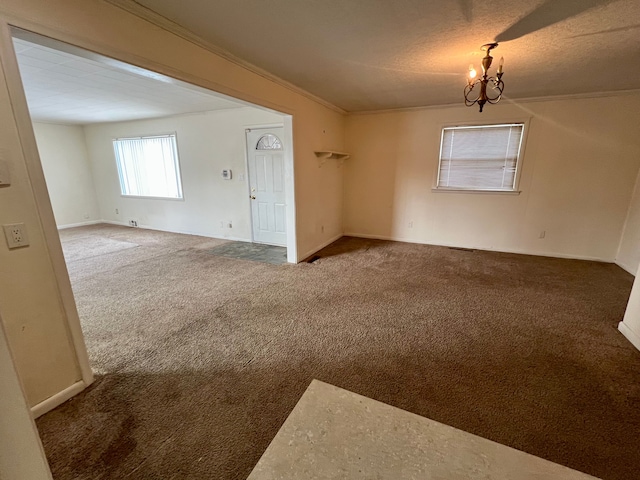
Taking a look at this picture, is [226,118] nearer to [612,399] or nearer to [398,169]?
[398,169]

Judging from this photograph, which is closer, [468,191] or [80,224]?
[468,191]

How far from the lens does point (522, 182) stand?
14.6 feet

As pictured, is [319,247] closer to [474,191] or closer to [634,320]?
[474,191]

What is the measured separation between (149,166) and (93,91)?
106 inches

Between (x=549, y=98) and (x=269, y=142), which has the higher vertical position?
(x=549, y=98)

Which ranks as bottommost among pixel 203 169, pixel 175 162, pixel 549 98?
pixel 203 169

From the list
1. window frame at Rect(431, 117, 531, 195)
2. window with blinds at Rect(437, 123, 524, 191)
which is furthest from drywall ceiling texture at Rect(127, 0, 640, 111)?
window with blinds at Rect(437, 123, 524, 191)

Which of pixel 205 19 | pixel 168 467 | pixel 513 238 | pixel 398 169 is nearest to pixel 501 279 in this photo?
pixel 513 238

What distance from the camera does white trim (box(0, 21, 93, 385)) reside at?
4.47 ft

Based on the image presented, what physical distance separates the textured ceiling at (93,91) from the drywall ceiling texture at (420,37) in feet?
2.35

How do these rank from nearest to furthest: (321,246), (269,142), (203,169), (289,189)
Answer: (289,189)
(269,142)
(321,246)
(203,169)

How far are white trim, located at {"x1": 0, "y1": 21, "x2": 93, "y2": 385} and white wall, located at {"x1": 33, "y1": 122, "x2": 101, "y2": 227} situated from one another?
262 inches

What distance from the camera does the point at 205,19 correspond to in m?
2.03

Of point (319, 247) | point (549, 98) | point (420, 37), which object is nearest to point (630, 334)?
point (420, 37)
